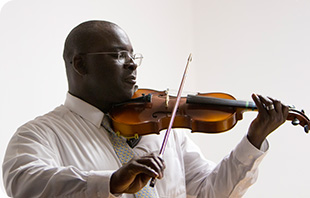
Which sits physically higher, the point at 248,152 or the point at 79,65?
the point at 79,65

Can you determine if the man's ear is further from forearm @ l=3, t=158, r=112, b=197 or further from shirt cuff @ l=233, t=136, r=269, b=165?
shirt cuff @ l=233, t=136, r=269, b=165

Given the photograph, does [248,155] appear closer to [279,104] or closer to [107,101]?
[279,104]

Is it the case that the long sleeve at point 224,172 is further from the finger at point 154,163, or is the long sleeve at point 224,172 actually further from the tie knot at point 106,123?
the finger at point 154,163

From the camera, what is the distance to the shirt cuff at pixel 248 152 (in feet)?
4.96

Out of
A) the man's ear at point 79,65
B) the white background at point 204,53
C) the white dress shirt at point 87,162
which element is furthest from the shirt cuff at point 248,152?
the white background at point 204,53

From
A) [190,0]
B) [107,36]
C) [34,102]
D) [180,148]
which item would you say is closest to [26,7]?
[34,102]

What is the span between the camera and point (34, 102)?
2234 mm

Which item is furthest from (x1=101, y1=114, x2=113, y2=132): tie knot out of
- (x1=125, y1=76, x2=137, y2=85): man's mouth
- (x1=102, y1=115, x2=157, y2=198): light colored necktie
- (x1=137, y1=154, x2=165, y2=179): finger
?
(x1=137, y1=154, x2=165, y2=179): finger

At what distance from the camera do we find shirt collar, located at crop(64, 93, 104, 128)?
5.30 feet

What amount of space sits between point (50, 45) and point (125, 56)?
776mm

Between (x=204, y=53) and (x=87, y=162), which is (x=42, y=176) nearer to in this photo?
(x=87, y=162)

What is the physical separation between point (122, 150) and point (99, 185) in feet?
1.16

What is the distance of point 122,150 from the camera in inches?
62.1

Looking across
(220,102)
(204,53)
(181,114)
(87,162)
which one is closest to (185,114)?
(181,114)
